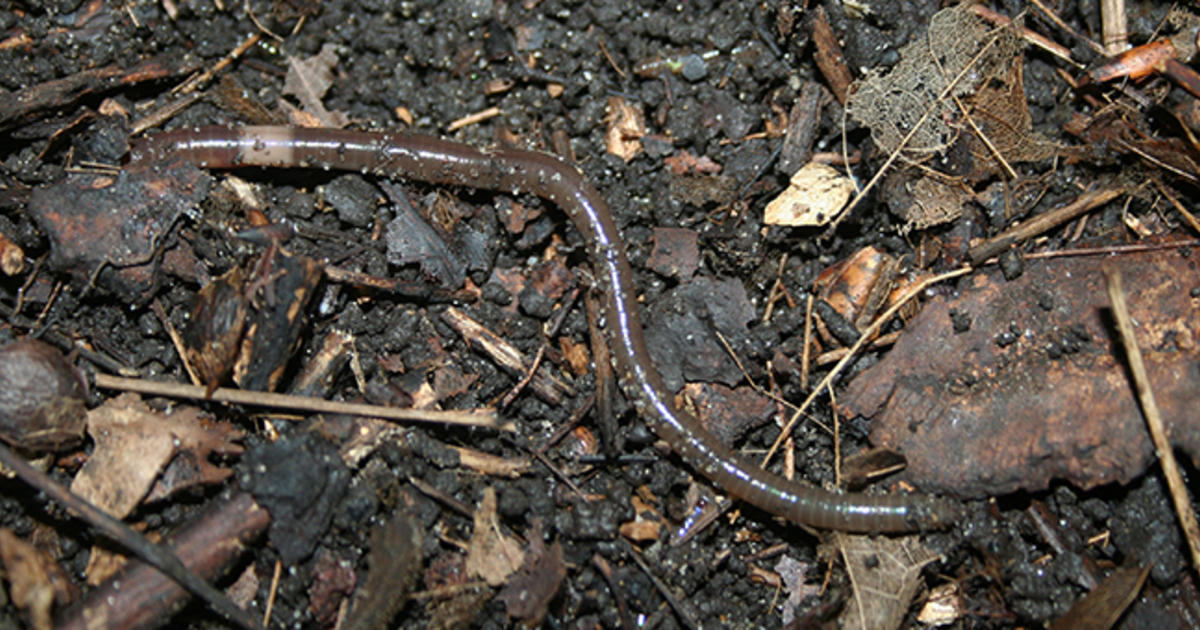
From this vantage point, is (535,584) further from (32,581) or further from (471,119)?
(471,119)

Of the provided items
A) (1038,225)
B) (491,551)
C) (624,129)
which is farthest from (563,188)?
(1038,225)

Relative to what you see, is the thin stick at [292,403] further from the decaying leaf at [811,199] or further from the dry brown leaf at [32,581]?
the decaying leaf at [811,199]

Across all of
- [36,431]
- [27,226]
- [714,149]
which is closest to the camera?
[36,431]

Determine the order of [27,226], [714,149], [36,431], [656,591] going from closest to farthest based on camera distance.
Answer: [36,431] → [656,591] → [27,226] → [714,149]

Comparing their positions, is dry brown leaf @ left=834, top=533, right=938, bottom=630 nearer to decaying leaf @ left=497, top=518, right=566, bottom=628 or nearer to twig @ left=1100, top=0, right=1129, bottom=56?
decaying leaf @ left=497, top=518, right=566, bottom=628

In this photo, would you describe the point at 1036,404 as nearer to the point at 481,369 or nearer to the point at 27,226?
the point at 481,369

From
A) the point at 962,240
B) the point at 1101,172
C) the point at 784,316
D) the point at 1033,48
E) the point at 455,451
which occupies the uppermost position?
the point at 1033,48

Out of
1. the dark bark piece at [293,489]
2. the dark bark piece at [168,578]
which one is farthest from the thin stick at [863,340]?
the dark bark piece at [168,578]

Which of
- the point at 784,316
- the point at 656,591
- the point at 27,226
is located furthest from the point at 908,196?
the point at 27,226
